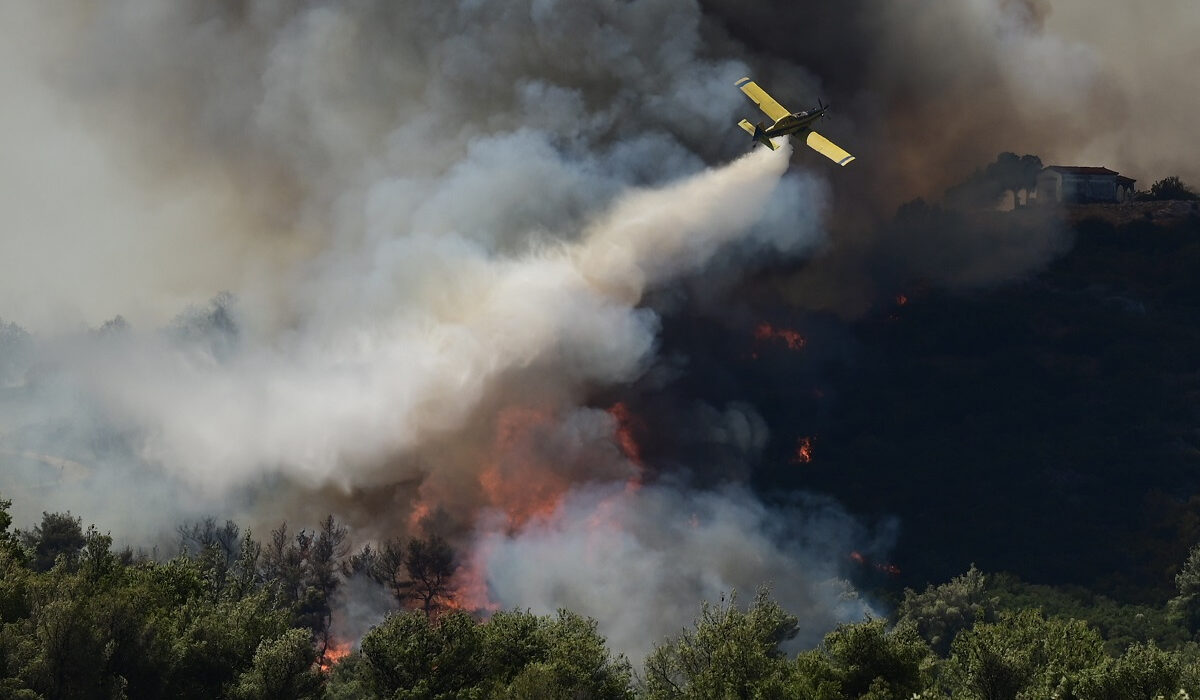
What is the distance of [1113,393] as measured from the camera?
166m

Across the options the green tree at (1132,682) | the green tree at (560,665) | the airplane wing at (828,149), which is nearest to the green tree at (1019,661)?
the green tree at (1132,682)

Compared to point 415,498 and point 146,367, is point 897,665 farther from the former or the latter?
point 146,367

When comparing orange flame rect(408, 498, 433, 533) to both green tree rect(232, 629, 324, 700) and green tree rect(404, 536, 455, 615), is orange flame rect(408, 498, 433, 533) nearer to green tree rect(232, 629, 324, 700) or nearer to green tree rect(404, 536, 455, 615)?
green tree rect(404, 536, 455, 615)

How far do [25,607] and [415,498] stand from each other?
54.1m

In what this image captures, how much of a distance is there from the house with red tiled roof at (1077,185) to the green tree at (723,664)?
120686mm

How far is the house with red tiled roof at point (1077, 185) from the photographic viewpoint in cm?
18038

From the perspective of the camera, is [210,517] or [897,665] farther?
[210,517]

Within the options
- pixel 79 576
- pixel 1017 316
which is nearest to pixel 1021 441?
pixel 1017 316

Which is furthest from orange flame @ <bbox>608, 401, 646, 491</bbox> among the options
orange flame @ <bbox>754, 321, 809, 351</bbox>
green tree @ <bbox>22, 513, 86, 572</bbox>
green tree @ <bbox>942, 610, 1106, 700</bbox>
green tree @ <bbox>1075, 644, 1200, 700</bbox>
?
green tree @ <bbox>1075, 644, 1200, 700</bbox>

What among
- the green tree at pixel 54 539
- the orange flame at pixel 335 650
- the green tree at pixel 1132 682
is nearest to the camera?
the green tree at pixel 1132 682

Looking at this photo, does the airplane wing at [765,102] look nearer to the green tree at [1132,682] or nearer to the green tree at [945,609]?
the green tree at [945,609]

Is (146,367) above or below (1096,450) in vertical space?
above

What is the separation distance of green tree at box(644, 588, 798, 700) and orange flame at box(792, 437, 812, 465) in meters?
73.2

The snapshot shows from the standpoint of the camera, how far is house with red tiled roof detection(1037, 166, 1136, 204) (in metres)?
180
